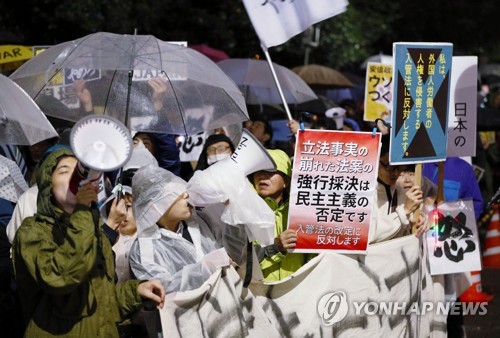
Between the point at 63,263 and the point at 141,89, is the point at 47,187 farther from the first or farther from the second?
the point at 141,89

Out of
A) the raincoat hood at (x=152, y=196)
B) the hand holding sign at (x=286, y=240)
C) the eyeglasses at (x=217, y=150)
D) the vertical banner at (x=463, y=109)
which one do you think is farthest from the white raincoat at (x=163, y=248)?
the vertical banner at (x=463, y=109)

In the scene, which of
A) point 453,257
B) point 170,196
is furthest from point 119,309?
point 453,257

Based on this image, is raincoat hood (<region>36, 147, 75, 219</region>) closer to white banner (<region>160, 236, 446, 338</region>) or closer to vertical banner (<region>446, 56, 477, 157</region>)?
white banner (<region>160, 236, 446, 338</region>)

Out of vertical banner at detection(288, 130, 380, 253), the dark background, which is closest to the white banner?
vertical banner at detection(288, 130, 380, 253)

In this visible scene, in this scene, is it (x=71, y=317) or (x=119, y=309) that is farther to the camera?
(x=119, y=309)

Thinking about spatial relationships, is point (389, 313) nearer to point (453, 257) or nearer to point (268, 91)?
point (453, 257)

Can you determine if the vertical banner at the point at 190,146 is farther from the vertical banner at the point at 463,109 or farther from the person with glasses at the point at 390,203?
the person with glasses at the point at 390,203

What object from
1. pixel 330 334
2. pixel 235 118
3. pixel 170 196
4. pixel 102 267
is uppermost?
pixel 235 118

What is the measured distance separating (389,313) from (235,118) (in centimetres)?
164

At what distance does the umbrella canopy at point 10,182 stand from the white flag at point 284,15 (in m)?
2.07

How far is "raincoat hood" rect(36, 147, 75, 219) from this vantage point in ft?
14.1

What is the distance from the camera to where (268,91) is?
1197 centimetres

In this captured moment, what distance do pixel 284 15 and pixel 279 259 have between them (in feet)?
7.08

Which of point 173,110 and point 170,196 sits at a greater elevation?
point 173,110
